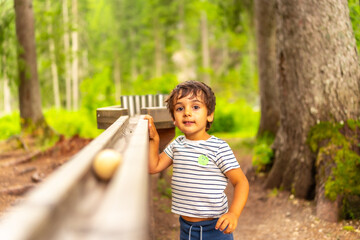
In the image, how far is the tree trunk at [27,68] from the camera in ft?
29.6

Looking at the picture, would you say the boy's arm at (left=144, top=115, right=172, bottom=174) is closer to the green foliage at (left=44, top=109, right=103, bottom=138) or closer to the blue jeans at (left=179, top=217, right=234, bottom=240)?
the blue jeans at (left=179, top=217, right=234, bottom=240)

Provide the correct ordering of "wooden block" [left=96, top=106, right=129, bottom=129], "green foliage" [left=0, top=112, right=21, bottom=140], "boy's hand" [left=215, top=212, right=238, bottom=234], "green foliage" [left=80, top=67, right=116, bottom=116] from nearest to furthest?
"boy's hand" [left=215, top=212, right=238, bottom=234], "wooden block" [left=96, top=106, right=129, bottom=129], "green foliage" [left=0, top=112, right=21, bottom=140], "green foliage" [left=80, top=67, right=116, bottom=116]

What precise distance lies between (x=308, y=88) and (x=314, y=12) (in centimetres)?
88

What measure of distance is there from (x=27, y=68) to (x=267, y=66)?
18.2 ft

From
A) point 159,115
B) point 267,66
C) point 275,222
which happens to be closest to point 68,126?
point 267,66

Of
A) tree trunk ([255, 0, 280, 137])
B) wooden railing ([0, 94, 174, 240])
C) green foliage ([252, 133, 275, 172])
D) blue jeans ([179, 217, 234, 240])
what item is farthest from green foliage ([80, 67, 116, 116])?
wooden railing ([0, 94, 174, 240])

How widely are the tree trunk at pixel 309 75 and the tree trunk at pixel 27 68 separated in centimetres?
620

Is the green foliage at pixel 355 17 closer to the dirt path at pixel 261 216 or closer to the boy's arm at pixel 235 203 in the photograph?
the dirt path at pixel 261 216

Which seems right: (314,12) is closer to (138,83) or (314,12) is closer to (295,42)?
(295,42)

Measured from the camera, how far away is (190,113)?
2.33 m

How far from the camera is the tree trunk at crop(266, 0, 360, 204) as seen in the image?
4.37 m

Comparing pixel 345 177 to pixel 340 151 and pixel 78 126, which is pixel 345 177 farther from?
pixel 78 126

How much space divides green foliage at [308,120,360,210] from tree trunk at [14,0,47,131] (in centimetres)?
667

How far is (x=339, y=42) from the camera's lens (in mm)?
4379
